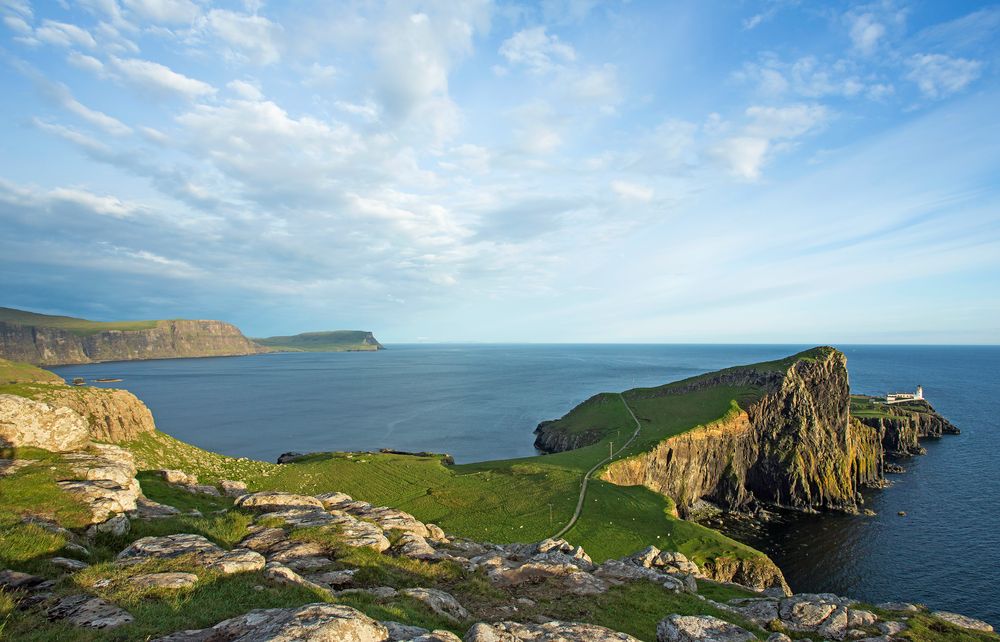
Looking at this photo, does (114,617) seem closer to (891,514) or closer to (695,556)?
(695,556)

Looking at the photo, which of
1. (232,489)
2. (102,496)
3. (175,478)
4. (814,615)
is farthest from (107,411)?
(814,615)

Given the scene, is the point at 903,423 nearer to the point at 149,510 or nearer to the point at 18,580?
the point at 149,510

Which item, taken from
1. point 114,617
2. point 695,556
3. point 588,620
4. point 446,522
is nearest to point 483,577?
point 588,620

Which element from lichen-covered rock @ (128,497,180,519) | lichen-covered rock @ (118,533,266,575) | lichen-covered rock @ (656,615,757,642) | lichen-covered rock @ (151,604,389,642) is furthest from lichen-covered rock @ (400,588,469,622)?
lichen-covered rock @ (128,497,180,519)

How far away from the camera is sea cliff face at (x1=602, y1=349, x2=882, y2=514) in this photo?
76.8 m

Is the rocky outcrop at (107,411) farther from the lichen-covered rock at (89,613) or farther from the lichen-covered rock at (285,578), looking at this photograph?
the lichen-covered rock at (89,613)

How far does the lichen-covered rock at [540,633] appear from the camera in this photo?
13945 millimetres

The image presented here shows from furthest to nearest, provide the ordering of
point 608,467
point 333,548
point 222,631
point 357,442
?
point 357,442, point 608,467, point 333,548, point 222,631

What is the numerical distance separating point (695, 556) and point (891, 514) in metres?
50.4

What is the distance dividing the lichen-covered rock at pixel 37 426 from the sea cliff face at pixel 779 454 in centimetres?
5999

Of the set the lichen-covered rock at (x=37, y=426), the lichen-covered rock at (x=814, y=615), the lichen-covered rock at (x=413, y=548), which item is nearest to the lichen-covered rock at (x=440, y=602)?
the lichen-covered rock at (x=413, y=548)

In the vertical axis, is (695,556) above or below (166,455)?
below

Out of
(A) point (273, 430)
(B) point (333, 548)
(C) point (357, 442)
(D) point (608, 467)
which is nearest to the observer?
(B) point (333, 548)

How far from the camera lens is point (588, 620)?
19.6m
